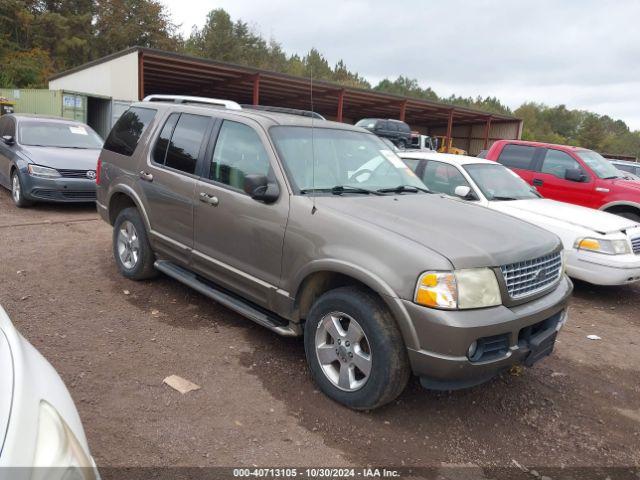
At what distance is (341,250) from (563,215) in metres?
4.25

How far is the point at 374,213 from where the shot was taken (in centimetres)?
339

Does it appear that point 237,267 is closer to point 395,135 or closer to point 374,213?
point 374,213

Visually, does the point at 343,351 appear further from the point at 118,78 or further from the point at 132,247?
the point at 118,78

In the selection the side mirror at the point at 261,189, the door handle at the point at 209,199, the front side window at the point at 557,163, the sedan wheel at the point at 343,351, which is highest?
the front side window at the point at 557,163

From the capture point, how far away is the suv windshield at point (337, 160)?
3805 mm

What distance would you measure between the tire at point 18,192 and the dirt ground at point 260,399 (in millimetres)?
4131

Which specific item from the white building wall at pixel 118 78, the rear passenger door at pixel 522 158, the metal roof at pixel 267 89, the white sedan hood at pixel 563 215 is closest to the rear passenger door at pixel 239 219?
the white sedan hood at pixel 563 215

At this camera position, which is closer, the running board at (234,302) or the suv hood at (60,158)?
the running board at (234,302)

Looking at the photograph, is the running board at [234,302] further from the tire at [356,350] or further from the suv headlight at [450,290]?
the suv headlight at [450,290]

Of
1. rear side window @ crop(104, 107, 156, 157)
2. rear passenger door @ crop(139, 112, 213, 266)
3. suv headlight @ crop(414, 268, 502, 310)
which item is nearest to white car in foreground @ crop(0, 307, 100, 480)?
suv headlight @ crop(414, 268, 502, 310)

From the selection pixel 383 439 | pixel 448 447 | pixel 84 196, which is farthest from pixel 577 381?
pixel 84 196

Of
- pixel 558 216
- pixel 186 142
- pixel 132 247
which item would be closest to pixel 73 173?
pixel 132 247

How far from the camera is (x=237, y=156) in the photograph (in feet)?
13.5

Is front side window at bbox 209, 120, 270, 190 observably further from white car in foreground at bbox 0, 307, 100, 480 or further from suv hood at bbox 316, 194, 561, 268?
white car in foreground at bbox 0, 307, 100, 480
